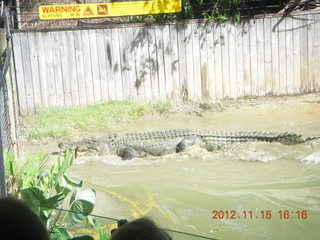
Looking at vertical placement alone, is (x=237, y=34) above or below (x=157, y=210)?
above

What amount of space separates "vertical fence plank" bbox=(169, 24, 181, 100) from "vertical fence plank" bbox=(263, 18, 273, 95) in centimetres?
217

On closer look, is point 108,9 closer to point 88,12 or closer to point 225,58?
point 88,12

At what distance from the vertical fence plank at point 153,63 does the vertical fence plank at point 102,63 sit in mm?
989

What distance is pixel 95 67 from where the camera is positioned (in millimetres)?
10812

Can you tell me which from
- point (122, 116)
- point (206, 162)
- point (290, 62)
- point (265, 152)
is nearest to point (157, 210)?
point (206, 162)

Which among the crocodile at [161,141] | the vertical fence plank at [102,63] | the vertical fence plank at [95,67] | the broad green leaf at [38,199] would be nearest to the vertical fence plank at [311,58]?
the crocodile at [161,141]

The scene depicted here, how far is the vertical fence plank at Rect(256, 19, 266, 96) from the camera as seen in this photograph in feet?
37.3

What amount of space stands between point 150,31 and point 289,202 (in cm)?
636

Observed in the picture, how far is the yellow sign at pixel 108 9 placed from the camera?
10.7 meters

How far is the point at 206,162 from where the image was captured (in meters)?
8.02

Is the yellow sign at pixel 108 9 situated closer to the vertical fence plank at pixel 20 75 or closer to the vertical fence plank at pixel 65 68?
the vertical fence plank at pixel 65 68

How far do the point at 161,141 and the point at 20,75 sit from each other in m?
3.80

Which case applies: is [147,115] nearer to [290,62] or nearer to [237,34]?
[237,34]

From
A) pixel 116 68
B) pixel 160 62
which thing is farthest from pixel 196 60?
pixel 116 68
